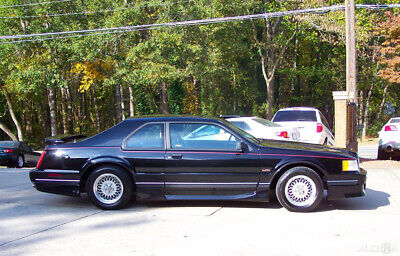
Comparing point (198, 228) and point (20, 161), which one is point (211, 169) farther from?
point (20, 161)

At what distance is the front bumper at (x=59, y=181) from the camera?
6.91 m

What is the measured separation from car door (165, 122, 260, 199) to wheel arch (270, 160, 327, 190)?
30 cm

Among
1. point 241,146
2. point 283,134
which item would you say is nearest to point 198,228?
point 241,146

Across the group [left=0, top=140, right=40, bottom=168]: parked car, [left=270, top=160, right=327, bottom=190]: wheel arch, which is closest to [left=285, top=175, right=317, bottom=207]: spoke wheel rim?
[left=270, top=160, right=327, bottom=190]: wheel arch

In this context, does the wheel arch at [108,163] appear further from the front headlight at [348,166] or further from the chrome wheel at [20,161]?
the chrome wheel at [20,161]

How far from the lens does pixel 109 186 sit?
6.88 meters

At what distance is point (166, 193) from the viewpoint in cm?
680

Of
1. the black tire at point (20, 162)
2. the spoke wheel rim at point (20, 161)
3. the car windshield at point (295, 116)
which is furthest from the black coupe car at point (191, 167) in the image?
the spoke wheel rim at point (20, 161)

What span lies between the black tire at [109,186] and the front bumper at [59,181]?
23 centimetres

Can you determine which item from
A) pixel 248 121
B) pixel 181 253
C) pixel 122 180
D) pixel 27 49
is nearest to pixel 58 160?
pixel 122 180

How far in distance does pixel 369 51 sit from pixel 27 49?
24.9m

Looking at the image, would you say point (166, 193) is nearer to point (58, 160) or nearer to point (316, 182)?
point (58, 160)

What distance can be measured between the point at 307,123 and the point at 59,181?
29.3 feet

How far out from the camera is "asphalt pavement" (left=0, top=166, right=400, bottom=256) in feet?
16.3
